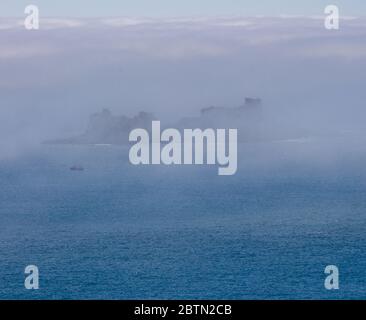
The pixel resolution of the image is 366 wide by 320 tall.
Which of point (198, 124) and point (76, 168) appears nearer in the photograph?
point (198, 124)

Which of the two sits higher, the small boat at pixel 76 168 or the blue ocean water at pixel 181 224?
the small boat at pixel 76 168

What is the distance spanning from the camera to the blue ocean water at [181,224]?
9.29 m

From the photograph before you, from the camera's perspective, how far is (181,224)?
974cm

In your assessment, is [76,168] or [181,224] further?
[76,168]

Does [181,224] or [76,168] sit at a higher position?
[76,168]

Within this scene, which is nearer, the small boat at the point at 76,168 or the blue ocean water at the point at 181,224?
the blue ocean water at the point at 181,224

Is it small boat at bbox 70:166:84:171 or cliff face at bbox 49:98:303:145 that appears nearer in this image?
cliff face at bbox 49:98:303:145

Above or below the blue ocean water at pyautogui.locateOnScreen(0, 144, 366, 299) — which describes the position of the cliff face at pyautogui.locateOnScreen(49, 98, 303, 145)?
A: above

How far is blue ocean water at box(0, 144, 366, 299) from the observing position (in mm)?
9289

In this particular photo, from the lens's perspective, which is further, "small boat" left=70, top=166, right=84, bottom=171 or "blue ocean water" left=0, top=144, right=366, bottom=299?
"small boat" left=70, top=166, right=84, bottom=171

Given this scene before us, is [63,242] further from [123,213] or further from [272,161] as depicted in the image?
[272,161]

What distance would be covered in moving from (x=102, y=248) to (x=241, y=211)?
1.51 meters

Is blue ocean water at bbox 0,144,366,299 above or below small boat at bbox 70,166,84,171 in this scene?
below
